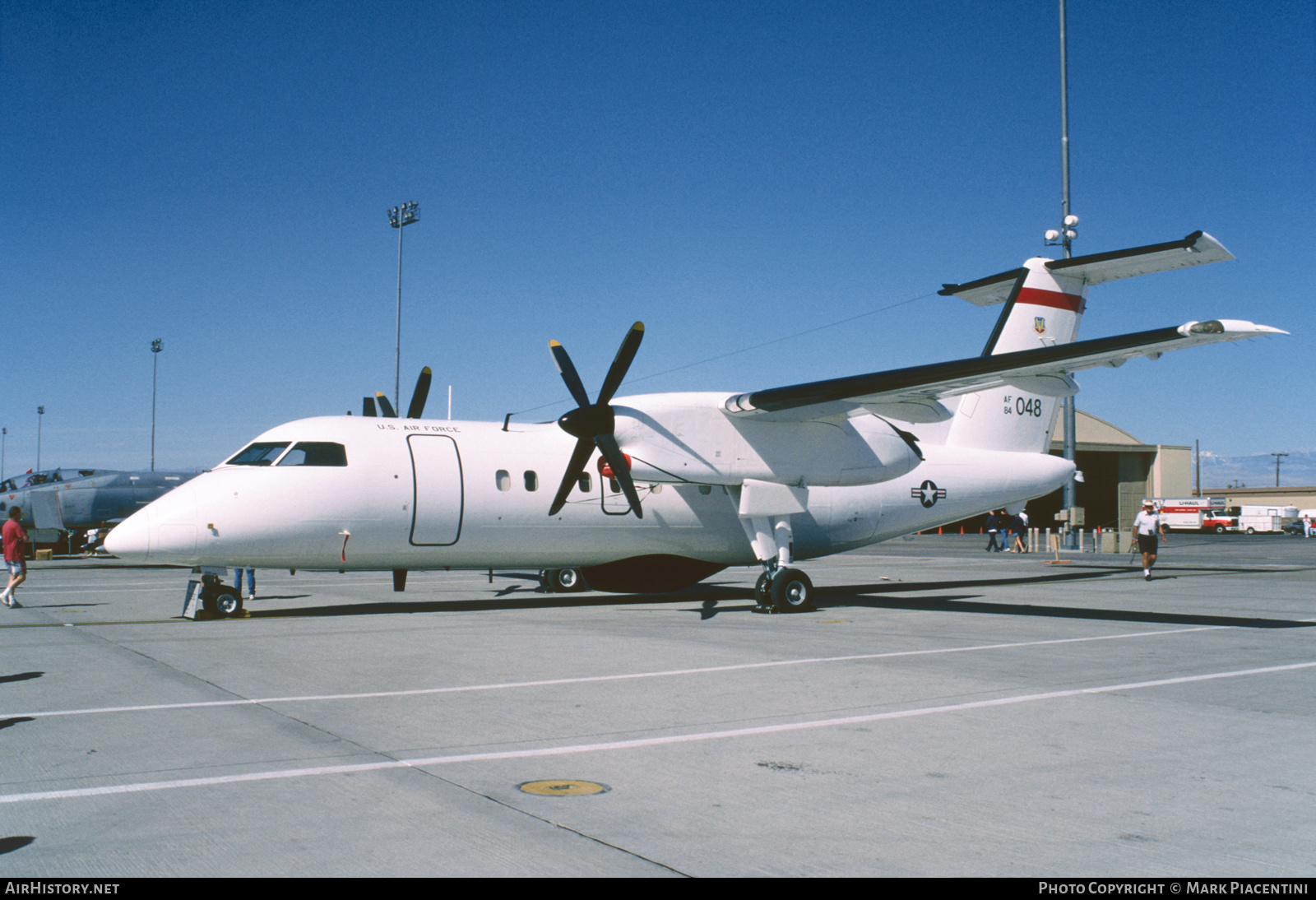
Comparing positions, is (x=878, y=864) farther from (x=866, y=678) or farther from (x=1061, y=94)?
(x=1061, y=94)

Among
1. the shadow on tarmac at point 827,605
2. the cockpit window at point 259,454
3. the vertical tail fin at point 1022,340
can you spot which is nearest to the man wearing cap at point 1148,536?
the shadow on tarmac at point 827,605

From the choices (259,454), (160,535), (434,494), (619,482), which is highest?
(259,454)

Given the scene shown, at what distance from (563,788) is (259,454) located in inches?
421

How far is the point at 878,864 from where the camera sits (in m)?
4.15

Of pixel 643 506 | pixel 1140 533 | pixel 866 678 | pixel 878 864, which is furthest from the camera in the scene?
pixel 1140 533

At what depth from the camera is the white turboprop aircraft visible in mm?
13812

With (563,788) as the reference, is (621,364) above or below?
above

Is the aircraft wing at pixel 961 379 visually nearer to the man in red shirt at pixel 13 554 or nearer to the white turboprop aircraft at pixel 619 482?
the white turboprop aircraft at pixel 619 482

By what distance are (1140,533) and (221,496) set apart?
65.5ft

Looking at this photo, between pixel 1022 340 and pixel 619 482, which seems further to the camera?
pixel 1022 340

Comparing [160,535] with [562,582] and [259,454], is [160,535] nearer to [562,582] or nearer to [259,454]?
[259,454]

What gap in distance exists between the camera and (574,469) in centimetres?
1509

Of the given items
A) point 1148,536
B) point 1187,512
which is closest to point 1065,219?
point 1148,536

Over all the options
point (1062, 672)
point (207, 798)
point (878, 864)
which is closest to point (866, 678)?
point (1062, 672)
